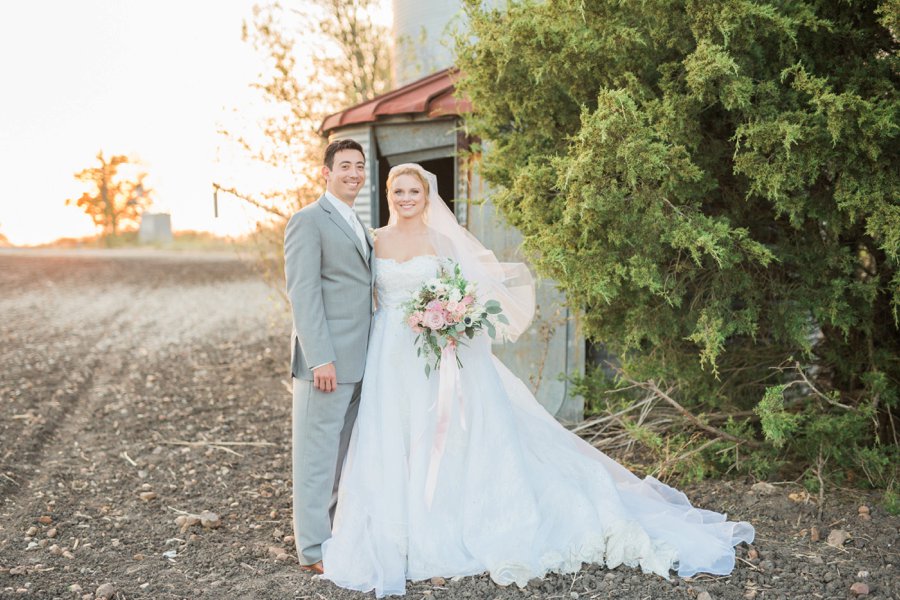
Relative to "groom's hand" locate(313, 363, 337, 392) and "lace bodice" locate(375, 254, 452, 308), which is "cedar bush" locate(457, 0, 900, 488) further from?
"groom's hand" locate(313, 363, 337, 392)

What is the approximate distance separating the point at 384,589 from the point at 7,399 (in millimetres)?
6210

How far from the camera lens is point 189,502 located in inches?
215

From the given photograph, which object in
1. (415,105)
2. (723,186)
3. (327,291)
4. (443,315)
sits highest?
(415,105)

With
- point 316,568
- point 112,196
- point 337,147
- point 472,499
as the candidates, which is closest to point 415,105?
point 337,147

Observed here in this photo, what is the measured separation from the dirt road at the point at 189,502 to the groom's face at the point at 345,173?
2.13m

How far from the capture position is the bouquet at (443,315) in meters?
4.03

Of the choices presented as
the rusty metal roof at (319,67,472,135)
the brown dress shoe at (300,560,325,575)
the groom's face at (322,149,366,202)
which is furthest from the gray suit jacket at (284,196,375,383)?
the rusty metal roof at (319,67,472,135)

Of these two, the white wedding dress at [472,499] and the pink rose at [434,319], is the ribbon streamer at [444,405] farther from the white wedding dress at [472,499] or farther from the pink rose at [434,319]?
the pink rose at [434,319]

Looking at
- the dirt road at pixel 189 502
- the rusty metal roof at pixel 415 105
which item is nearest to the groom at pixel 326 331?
the dirt road at pixel 189 502

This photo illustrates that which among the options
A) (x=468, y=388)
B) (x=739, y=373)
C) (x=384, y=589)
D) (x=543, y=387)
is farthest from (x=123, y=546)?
(x=739, y=373)

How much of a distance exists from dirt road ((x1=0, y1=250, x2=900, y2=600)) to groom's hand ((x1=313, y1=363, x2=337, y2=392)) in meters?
1.04

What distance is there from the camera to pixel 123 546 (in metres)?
4.64

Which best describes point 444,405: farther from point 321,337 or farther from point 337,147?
point 337,147

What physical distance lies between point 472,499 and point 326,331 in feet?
3.94
